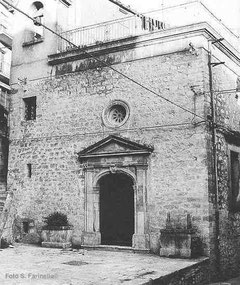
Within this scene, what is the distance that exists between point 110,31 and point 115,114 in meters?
3.10

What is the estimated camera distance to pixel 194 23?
11.8 meters

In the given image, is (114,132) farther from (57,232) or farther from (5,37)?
(5,37)

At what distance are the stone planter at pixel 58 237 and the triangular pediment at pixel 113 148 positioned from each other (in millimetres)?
2447

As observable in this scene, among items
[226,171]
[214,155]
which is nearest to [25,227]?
A: [214,155]

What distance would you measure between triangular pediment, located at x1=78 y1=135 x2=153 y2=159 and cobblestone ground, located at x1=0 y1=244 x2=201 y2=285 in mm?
3020

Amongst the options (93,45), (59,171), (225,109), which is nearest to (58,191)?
(59,171)

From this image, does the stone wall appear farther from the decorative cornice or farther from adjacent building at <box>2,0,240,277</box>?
the decorative cornice

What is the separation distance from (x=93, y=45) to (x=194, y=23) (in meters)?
3.48

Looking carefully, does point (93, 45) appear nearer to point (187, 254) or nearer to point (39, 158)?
point (39, 158)

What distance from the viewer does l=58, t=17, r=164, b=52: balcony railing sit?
13.3m

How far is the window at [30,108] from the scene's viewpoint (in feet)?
48.8

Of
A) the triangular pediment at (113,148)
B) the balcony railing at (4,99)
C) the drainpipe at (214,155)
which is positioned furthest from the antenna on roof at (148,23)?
the balcony railing at (4,99)

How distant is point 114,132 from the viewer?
12781 millimetres

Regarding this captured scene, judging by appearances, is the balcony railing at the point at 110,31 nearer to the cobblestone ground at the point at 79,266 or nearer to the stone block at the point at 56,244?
the stone block at the point at 56,244
